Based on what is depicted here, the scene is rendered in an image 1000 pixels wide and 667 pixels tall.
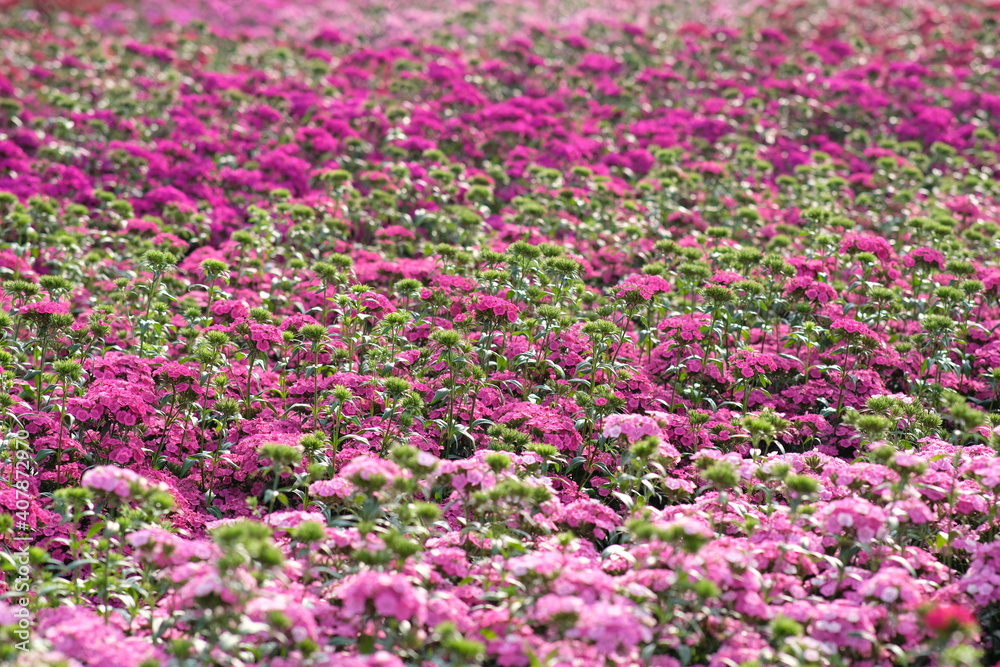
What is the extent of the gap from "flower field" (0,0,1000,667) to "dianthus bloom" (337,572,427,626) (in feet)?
0.06

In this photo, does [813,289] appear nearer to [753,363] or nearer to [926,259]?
[753,363]

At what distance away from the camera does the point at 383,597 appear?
3.30 m

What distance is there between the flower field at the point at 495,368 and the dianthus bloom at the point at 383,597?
0.06 ft

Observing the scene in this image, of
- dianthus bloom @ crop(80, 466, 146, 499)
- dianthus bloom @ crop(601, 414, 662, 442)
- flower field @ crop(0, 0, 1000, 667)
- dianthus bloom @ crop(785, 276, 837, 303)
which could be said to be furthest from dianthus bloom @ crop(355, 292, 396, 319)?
dianthus bloom @ crop(785, 276, 837, 303)

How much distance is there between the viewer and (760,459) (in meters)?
4.72

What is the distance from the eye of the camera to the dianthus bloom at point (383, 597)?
330 centimetres

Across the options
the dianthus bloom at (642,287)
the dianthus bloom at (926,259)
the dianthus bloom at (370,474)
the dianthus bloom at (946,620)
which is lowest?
the dianthus bloom at (370,474)

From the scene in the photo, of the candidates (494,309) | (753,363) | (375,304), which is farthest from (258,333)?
(753,363)

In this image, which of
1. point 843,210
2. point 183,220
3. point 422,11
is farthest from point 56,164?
point 422,11

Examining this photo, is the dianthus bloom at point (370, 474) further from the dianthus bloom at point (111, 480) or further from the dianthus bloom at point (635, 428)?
the dianthus bloom at point (635, 428)

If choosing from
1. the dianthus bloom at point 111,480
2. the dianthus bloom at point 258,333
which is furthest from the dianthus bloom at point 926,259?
the dianthus bloom at point 111,480

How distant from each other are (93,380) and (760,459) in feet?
12.7

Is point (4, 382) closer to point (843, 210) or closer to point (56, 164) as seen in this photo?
point (56, 164)

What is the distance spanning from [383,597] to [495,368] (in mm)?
3140
